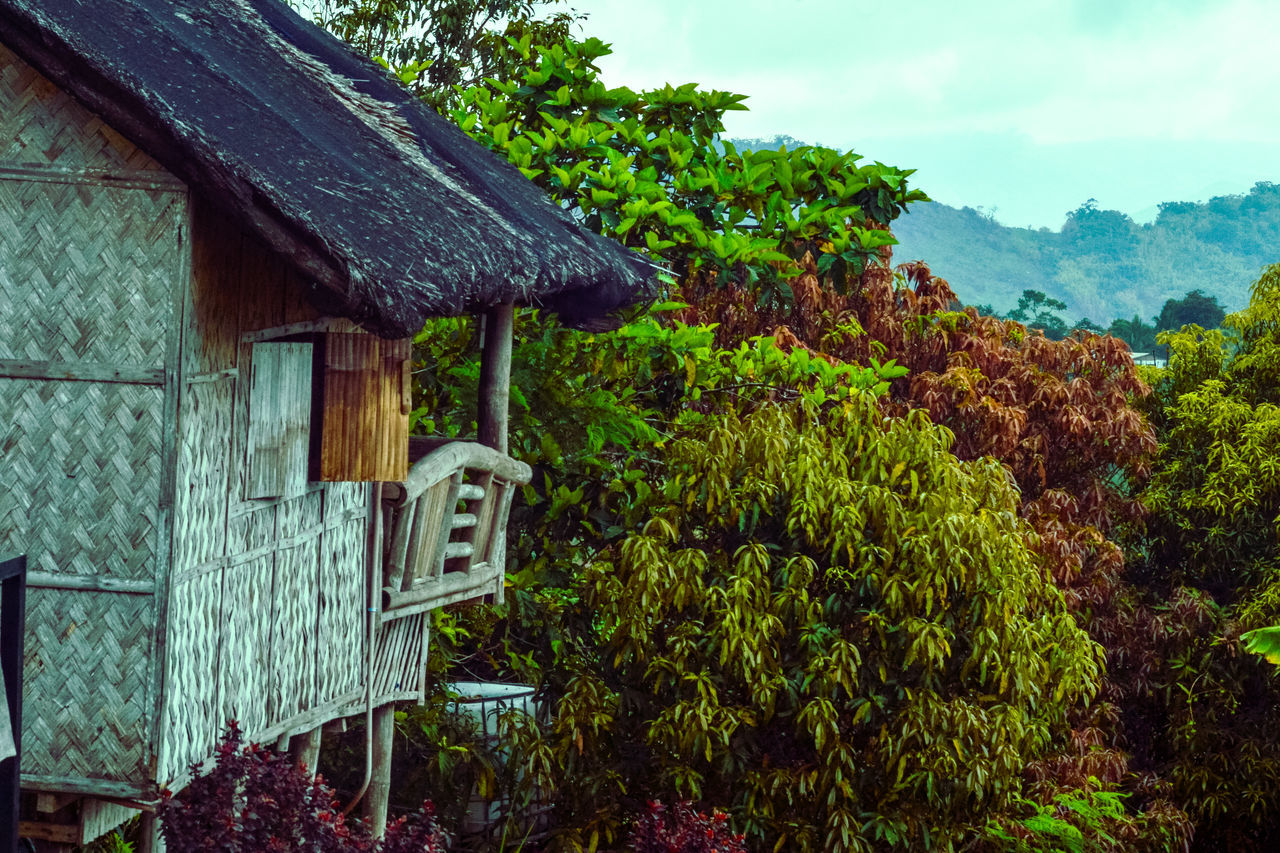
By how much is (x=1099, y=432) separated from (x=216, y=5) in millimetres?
12321

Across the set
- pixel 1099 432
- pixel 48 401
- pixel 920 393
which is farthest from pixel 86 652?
pixel 1099 432

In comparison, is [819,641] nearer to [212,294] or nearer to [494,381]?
[494,381]

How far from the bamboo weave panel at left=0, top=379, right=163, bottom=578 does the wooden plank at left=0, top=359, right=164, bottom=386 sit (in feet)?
0.09

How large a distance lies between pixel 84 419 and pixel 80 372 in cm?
18

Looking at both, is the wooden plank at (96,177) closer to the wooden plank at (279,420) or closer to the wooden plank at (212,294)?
the wooden plank at (212,294)

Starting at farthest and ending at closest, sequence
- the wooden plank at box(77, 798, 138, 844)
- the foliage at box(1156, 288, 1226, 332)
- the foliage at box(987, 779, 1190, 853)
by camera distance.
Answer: the foliage at box(1156, 288, 1226, 332)
the foliage at box(987, 779, 1190, 853)
the wooden plank at box(77, 798, 138, 844)

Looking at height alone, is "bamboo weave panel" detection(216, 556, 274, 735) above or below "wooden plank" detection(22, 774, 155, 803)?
above

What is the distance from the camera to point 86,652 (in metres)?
5.51

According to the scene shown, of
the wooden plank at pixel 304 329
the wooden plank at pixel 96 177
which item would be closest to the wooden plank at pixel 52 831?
the wooden plank at pixel 304 329

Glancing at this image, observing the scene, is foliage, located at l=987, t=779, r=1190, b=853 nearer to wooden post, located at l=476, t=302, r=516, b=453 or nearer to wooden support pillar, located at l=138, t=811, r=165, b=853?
wooden post, located at l=476, t=302, r=516, b=453

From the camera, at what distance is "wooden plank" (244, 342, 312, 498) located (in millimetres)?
6141

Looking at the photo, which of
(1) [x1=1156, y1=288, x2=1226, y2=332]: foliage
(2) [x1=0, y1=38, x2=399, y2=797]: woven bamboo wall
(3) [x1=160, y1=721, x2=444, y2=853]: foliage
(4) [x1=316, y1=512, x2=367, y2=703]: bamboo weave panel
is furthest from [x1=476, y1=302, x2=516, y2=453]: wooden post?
(1) [x1=1156, y1=288, x2=1226, y2=332]: foliage

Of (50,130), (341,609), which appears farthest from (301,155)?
(341,609)

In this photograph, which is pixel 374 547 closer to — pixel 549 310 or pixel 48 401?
pixel 48 401
